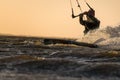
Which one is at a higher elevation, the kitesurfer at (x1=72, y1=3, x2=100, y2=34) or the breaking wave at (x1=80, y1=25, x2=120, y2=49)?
the kitesurfer at (x1=72, y1=3, x2=100, y2=34)

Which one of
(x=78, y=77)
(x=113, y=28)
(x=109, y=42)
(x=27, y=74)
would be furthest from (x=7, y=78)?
(x=113, y=28)

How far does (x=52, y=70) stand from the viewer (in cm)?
2106

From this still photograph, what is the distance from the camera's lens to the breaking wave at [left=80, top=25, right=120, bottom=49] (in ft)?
188

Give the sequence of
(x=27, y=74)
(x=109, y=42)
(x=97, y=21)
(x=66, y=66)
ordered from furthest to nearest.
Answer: (x=109, y=42) → (x=97, y=21) → (x=66, y=66) → (x=27, y=74)

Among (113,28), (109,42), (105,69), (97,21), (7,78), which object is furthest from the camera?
(113,28)

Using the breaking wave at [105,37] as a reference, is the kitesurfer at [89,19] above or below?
above

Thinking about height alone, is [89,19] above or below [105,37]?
above

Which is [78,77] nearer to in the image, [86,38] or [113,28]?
[86,38]

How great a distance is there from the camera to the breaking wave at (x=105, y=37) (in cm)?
Answer: 5726

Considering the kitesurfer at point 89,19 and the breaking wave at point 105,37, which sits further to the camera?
the breaking wave at point 105,37

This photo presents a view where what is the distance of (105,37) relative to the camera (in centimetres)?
6281

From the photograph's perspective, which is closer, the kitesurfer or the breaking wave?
the kitesurfer

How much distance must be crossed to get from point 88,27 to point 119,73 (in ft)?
119

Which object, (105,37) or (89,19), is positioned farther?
(105,37)
